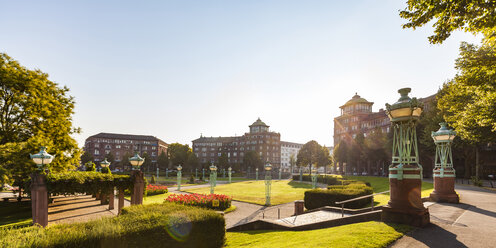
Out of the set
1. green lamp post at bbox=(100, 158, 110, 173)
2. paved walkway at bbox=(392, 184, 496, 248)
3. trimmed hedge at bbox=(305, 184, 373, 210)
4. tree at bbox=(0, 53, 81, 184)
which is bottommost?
trimmed hedge at bbox=(305, 184, 373, 210)

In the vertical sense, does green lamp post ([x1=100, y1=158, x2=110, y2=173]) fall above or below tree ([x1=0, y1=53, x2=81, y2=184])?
below

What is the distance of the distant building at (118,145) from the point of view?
116 meters

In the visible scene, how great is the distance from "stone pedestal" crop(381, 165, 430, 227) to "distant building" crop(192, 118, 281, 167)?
325 feet

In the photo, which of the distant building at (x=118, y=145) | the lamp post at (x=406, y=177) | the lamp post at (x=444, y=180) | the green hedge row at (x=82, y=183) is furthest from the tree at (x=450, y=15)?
the distant building at (x=118, y=145)

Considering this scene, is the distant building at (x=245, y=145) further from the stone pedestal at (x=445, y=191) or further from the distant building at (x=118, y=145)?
the stone pedestal at (x=445, y=191)

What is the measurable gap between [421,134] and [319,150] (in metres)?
32.2

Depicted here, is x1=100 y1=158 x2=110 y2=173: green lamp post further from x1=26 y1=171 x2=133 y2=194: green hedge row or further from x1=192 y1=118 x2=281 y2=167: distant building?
x1=192 y1=118 x2=281 y2=167: distant building

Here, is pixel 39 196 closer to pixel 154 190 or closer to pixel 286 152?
pixel 154 190

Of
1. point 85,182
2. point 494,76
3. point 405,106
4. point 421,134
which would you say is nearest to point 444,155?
point 494,76

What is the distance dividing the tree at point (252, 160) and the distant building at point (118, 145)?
131 ft

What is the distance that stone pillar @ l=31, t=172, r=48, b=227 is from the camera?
1413cm

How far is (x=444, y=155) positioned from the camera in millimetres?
15508

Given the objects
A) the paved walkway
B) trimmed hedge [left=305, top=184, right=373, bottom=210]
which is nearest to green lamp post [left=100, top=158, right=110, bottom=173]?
trimmed hedge [left=305, top=184, right=373, bottom=210]

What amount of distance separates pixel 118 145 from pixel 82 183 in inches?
4568
